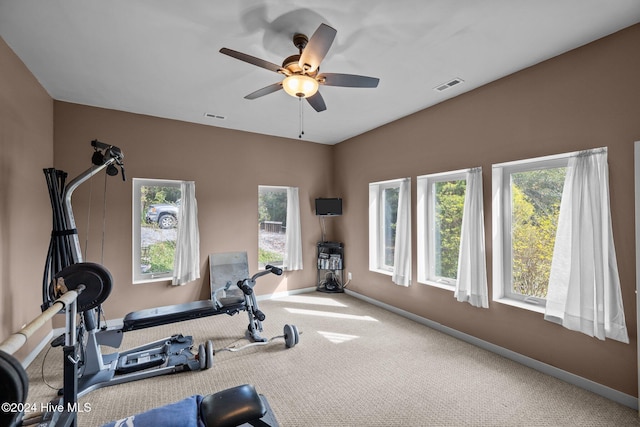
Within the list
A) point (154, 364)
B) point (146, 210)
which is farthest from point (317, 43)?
point (146, 210)

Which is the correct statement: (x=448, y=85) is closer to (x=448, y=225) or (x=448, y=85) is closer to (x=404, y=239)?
(x=448, y=225)

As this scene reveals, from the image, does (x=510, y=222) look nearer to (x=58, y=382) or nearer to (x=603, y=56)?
(x=603, y=56)

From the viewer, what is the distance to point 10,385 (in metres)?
0.79

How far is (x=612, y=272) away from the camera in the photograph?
89.2 inches

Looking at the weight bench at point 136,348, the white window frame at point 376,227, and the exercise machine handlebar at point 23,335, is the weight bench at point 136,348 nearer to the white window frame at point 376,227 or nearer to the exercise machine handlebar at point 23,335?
the exercise machine handlebar at point 23,335

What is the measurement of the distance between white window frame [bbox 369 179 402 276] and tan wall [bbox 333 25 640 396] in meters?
0.52

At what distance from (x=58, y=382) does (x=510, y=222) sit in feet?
15.5

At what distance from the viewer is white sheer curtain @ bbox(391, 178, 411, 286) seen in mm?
4109

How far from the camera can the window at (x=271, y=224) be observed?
16.8 feet

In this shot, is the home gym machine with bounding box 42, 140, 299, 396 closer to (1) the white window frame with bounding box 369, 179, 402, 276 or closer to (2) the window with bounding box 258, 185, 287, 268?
(2) the window with bounding box 258, 185, 287, 268

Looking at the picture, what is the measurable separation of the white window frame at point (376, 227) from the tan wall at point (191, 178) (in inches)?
46.6

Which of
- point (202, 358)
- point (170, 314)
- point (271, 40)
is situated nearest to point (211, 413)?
point (202, 358)

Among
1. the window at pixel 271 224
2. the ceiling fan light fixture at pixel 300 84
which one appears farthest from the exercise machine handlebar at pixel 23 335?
the window at pixel 271 224

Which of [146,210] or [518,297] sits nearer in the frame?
[518,297]
